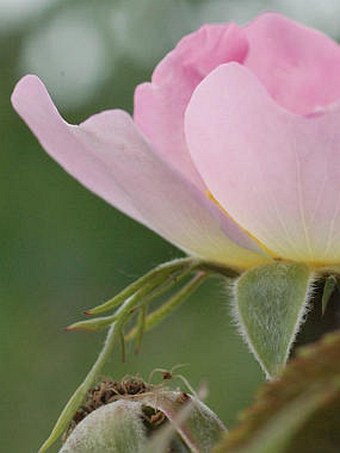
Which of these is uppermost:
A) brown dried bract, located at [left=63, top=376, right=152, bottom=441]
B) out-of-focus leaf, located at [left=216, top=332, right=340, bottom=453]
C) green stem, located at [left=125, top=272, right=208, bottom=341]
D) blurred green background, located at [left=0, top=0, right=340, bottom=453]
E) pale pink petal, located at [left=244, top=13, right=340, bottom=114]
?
out-of-focus leaf, located at [left=216, top=332, right=340, bottom=453]

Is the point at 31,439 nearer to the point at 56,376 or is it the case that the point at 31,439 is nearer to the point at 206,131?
the point at 56,376

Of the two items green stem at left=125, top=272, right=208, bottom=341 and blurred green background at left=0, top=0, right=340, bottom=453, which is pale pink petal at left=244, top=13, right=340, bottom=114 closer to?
green stem at left=125, top=272, right=208, bottom=341

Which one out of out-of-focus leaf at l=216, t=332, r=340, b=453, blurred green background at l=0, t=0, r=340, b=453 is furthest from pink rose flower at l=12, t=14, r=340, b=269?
blurred green background at l=0, t=0, r=340, b=453

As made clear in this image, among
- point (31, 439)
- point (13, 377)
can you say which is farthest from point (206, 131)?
point (13, 377)

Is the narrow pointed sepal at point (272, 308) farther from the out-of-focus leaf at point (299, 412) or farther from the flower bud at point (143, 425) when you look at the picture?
the out-of-focus leaf at point (299, 412)

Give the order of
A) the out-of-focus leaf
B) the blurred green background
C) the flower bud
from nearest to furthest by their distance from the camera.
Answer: the out-of-focus leaf < the flower bud < the blurred green background

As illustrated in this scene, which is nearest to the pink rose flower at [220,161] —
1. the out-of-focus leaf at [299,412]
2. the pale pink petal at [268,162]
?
the pale pink petal at [268,162]
